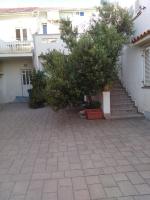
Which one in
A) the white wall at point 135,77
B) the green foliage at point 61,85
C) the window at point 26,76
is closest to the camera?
the green foliage at point 61,85

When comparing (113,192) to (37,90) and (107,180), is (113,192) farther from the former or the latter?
(37,90)

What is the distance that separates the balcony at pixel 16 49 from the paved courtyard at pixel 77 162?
10.6 meters

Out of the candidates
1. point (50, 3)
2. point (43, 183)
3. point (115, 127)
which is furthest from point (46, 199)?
point (50, 3)

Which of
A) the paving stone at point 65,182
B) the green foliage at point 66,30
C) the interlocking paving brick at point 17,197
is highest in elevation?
the green foliage at point 66,30

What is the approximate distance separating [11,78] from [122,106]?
12.4m

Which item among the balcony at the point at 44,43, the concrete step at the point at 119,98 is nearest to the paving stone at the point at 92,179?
the concrete step at the point at 119,98

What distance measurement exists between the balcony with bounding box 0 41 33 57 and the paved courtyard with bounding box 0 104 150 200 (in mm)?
10637

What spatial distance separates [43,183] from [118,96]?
26.2ft

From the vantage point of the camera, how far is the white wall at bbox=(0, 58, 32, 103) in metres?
20.3

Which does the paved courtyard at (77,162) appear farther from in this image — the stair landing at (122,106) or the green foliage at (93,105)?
the green foliage at (93,105)

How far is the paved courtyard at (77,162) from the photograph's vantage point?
12.6 ft

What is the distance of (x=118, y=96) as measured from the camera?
38.0ft

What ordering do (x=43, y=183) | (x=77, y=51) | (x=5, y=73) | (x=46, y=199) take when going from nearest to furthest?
A: (x=46, y=199), (x=43, y=183), (x=77, y=51), (x=5, y=73)

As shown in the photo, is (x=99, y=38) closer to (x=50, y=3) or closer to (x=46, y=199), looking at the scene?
(x=46, y=199)
